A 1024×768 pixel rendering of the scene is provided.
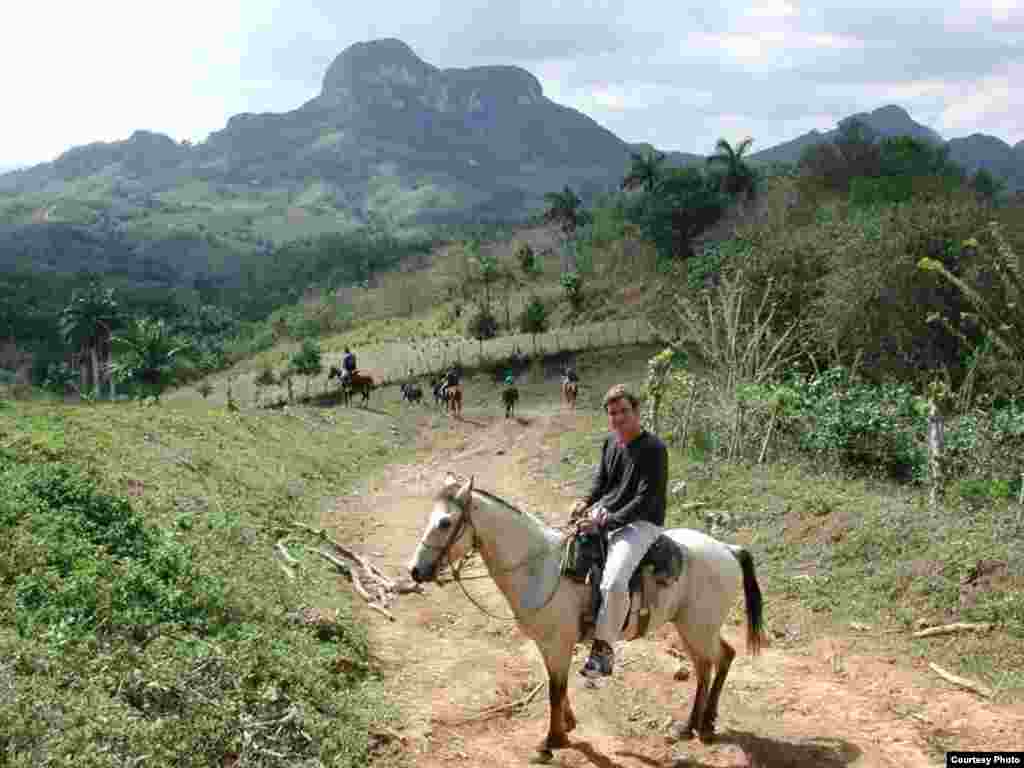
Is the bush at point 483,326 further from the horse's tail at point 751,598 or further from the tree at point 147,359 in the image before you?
the horse's tail at point 751,598

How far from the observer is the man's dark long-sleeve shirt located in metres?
6.97

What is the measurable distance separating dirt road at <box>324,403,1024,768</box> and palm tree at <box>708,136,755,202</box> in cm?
6446

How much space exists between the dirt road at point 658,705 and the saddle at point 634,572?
130 cm

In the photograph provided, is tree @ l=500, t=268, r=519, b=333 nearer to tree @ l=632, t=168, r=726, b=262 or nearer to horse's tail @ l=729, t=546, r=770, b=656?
tree @ l=632, t=168, r=726, b=262

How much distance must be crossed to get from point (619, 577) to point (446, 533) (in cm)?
155

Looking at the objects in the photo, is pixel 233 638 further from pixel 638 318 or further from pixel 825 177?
pixel 825 177

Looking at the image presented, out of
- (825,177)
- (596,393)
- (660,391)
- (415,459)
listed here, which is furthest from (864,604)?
(825,177)

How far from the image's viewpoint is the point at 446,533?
6621 millimetres

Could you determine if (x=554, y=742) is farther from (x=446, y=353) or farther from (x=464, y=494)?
(x=446, y=353)

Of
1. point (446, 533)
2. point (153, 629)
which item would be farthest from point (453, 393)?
point (446, 533)

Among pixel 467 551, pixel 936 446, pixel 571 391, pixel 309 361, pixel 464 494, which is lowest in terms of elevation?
pixel 309 361

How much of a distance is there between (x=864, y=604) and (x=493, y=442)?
18.5 meters

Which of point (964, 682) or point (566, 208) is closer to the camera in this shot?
point (964, 682)

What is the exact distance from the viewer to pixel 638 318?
5988 centimetres
